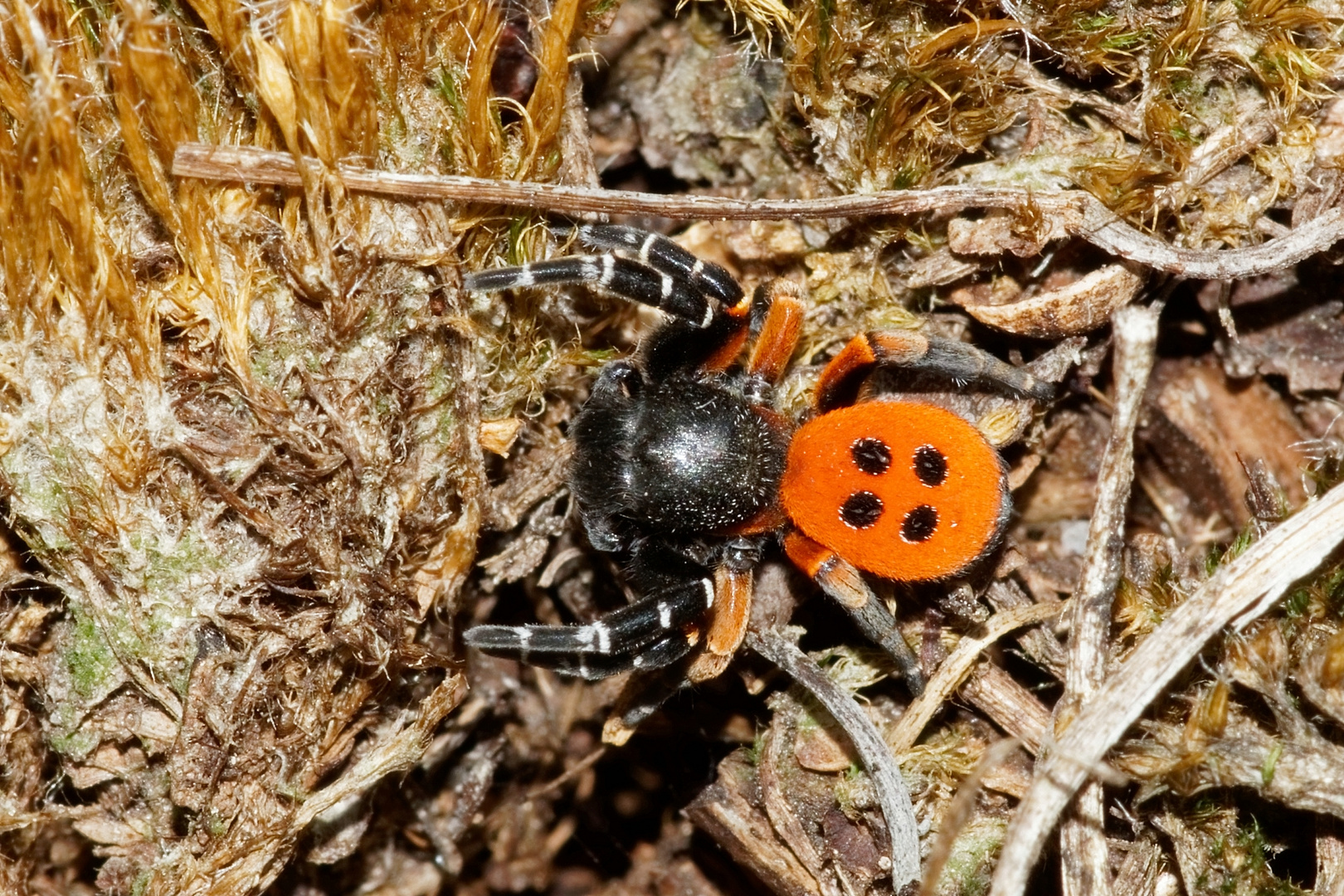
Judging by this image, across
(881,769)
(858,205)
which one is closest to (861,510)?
(881,769)

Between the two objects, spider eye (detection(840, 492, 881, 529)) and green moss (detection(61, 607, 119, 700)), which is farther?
spider eye (detection(840, 492, 881, 529))

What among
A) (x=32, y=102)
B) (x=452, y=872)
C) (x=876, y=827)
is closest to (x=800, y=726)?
(x=876, y=827)

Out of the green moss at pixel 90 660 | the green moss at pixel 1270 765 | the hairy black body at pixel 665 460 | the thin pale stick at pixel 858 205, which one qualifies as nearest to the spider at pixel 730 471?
the hairy black body at pixel 665 460

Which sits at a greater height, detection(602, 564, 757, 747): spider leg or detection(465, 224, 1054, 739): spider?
detection(465, 224, 1054, 739): spider

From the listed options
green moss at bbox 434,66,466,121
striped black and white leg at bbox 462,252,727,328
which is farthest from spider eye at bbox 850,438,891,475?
green moss at bbox 434,66,466,121

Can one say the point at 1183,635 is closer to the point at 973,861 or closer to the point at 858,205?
the point at 973,861

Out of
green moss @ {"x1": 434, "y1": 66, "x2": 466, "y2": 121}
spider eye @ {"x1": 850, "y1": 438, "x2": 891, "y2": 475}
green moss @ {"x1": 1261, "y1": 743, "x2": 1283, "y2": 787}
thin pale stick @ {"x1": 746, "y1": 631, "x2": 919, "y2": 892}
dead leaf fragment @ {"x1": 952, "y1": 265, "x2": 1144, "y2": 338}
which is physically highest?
green moss @ {"x1": 434, "y1": 66, "x2": 466, "y2": 121}

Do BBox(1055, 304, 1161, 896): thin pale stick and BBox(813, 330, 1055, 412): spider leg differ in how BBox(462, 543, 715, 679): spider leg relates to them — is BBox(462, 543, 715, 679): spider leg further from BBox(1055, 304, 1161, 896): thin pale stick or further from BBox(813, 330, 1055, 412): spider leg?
BBox(1055, 304, 1161, 896): thin pale stick

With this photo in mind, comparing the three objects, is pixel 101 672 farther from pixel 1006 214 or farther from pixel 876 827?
pixel 1006 214

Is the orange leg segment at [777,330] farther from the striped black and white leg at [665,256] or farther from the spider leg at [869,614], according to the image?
the spider leg at [869,614]
